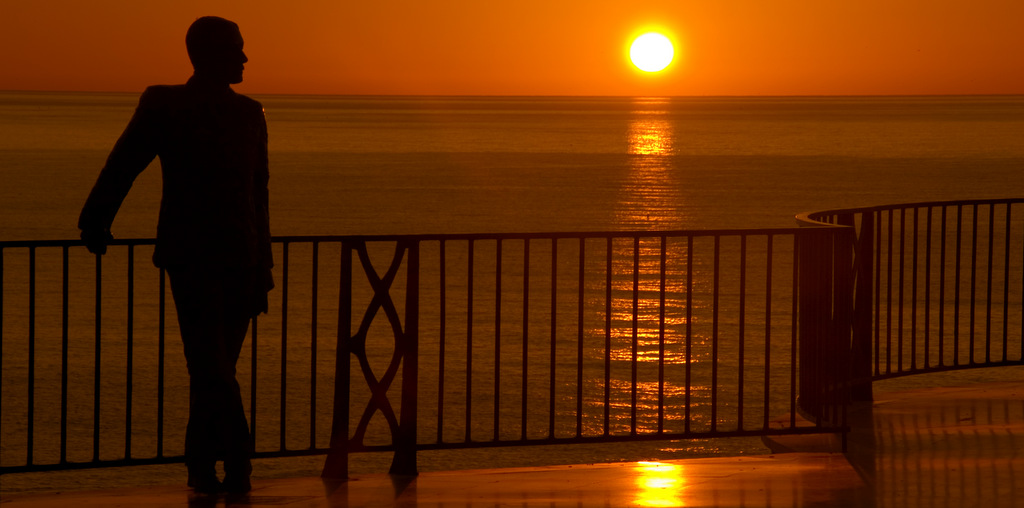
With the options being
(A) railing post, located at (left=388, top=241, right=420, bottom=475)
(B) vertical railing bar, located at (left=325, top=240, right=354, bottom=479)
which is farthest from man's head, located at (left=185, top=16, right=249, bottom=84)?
(A) railing post, located at (left=388, top=241, right=420, bottom=475)

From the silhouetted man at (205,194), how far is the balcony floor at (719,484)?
1.95ft

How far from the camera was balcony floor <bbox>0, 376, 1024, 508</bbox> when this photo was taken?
5648mm

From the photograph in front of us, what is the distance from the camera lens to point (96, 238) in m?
5.31

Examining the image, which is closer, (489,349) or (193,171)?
(193,171)

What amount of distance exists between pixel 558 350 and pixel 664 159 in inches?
1913

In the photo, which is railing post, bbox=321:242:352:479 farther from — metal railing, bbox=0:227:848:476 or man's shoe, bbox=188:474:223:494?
man's shoe, bbox=188:474:223:494

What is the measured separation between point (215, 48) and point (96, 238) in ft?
2.77

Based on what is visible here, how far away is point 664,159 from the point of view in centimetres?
6003

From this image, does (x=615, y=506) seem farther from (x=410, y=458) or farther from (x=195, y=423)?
(x=195, y=423)

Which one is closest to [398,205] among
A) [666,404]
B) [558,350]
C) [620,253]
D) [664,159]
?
[620,253]

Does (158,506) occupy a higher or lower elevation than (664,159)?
lower

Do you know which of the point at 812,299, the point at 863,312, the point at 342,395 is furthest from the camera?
the point at 863,312

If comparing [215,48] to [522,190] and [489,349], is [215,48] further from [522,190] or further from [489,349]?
[522,190]

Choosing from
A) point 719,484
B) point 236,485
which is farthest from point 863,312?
point 236,485
